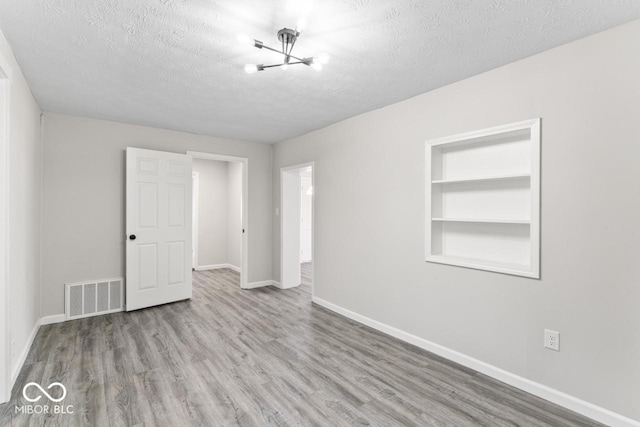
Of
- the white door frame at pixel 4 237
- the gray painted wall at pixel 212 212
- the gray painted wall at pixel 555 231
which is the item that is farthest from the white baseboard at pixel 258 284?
the white door frame at pixel 4 237

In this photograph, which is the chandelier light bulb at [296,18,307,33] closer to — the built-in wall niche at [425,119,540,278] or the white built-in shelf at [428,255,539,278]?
the built-in wall niche at [425,119,540,278]

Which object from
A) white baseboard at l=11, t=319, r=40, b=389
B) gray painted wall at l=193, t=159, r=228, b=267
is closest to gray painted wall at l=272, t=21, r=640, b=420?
white baseboard at l=11, t=319, r=40, b=389

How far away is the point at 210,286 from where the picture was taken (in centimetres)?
530

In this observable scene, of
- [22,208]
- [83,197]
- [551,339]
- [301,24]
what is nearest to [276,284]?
[83,197]

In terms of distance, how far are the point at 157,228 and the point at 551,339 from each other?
4370mm

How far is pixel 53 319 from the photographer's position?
3.62 meters

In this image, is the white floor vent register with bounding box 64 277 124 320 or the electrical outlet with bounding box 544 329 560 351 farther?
the white floor vent register with bounding box 64 277 124 320

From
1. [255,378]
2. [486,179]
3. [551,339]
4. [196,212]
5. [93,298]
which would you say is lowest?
[255,378]

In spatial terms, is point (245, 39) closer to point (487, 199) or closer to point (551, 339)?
point (487, 199)

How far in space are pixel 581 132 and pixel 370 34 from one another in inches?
60.3

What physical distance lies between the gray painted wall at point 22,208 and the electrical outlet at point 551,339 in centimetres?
374

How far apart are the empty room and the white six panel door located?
3cm

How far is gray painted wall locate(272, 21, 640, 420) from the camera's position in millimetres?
Result: 1895

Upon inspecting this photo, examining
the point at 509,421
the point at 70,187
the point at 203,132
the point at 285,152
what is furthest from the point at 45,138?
the point at 509,421
